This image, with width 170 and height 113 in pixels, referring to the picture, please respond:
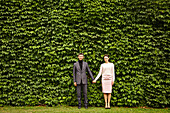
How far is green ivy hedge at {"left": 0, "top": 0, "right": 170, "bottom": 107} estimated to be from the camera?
17.5 ft

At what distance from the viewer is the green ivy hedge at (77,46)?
5.33m

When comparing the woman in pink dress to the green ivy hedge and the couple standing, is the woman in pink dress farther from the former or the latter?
the green ivy hedge

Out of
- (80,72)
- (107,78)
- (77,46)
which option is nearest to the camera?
(107,78)

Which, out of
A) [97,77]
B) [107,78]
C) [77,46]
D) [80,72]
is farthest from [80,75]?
[77,46]

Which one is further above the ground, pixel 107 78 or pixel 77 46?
pixel 77 46

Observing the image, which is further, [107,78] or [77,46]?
[77,46]

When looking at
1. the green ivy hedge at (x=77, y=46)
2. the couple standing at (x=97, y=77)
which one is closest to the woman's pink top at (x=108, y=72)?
the couple standing at (x=97, y=77)

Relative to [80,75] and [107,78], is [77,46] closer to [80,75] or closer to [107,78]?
[80,75]

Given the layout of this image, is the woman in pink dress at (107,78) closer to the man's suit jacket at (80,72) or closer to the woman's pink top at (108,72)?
the woman's pink top at (108,72)

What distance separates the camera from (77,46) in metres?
5.45

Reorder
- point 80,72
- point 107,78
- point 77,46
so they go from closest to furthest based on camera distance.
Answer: point 107,78, point 80,72, point 77,46

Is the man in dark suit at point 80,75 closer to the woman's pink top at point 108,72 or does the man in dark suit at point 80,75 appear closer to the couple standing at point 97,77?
the couple standing at point 97,77

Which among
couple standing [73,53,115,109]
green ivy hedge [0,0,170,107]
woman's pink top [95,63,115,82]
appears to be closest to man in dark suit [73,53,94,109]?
couple standing [73,53,115,109]

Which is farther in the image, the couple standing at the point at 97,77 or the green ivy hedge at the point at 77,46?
the green ivy hedge at the point at 77,46
